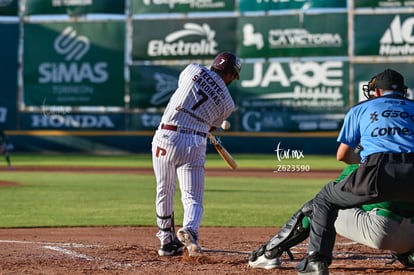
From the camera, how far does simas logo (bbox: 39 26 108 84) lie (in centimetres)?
3197

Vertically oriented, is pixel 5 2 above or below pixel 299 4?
above

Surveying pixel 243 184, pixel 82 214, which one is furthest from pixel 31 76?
pixel 82 214

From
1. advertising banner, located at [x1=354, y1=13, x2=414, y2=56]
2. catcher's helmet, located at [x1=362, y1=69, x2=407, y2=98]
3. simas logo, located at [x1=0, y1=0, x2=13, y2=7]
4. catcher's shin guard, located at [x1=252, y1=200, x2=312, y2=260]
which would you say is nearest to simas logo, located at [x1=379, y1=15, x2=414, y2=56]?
advertising banner, located at [x1=354, y1=13, x2=414, y2=56]

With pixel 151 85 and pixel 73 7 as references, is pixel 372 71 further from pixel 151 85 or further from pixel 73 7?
pixel 73 7

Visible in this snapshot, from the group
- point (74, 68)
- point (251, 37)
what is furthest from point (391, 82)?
point (74, 68)

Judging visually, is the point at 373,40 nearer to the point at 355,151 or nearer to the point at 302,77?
the point at 302,77

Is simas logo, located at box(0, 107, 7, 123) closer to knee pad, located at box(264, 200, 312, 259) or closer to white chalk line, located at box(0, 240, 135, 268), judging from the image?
white chalk line, located at box(0, 240, 135, 268)

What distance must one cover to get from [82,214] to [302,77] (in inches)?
769

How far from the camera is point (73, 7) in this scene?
32000 millimetres

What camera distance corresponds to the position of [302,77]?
99.1ft

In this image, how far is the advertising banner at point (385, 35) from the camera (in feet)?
95.8

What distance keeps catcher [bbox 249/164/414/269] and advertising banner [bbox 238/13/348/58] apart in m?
24.1

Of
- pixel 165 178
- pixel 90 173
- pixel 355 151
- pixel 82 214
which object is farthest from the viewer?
pixel 90 173

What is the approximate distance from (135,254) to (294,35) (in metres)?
23.7
